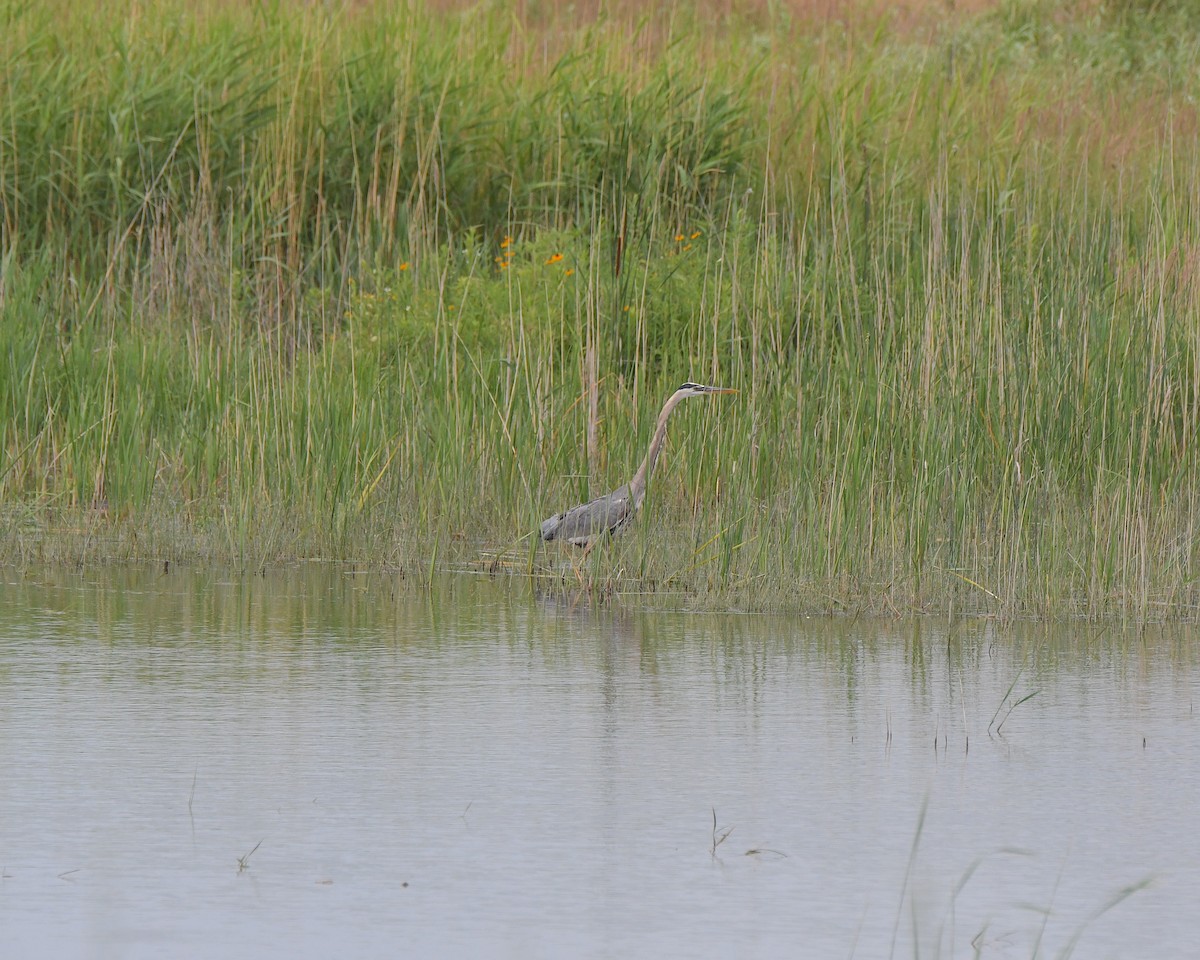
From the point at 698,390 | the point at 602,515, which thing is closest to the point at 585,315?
the point at 698,390

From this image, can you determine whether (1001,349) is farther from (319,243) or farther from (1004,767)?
(319,243)

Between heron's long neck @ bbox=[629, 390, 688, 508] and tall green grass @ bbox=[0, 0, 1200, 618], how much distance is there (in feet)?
0.53

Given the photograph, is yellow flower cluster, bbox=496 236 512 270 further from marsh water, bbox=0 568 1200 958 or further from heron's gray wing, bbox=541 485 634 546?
marsh water, bbox=0 568 1200 958

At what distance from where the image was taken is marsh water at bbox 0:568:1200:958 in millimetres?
3234

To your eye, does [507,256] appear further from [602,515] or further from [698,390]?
[602,515]

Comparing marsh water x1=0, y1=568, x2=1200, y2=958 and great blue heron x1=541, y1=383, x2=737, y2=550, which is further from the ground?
great blue heron x1=541, y1=383, x2=737, y2=550

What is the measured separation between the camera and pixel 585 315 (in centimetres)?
899

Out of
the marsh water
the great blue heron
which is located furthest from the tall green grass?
the marsh water

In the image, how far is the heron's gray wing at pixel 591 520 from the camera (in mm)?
6559

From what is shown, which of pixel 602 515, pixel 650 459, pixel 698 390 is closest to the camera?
pixel 602 515

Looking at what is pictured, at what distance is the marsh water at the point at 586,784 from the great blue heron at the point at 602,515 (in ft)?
1.72

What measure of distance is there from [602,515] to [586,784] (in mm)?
2583

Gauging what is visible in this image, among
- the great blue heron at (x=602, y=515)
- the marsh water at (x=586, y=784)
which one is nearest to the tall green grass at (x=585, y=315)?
the great blue heron at (x=602, y=515)

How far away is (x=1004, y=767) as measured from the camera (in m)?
4.27
